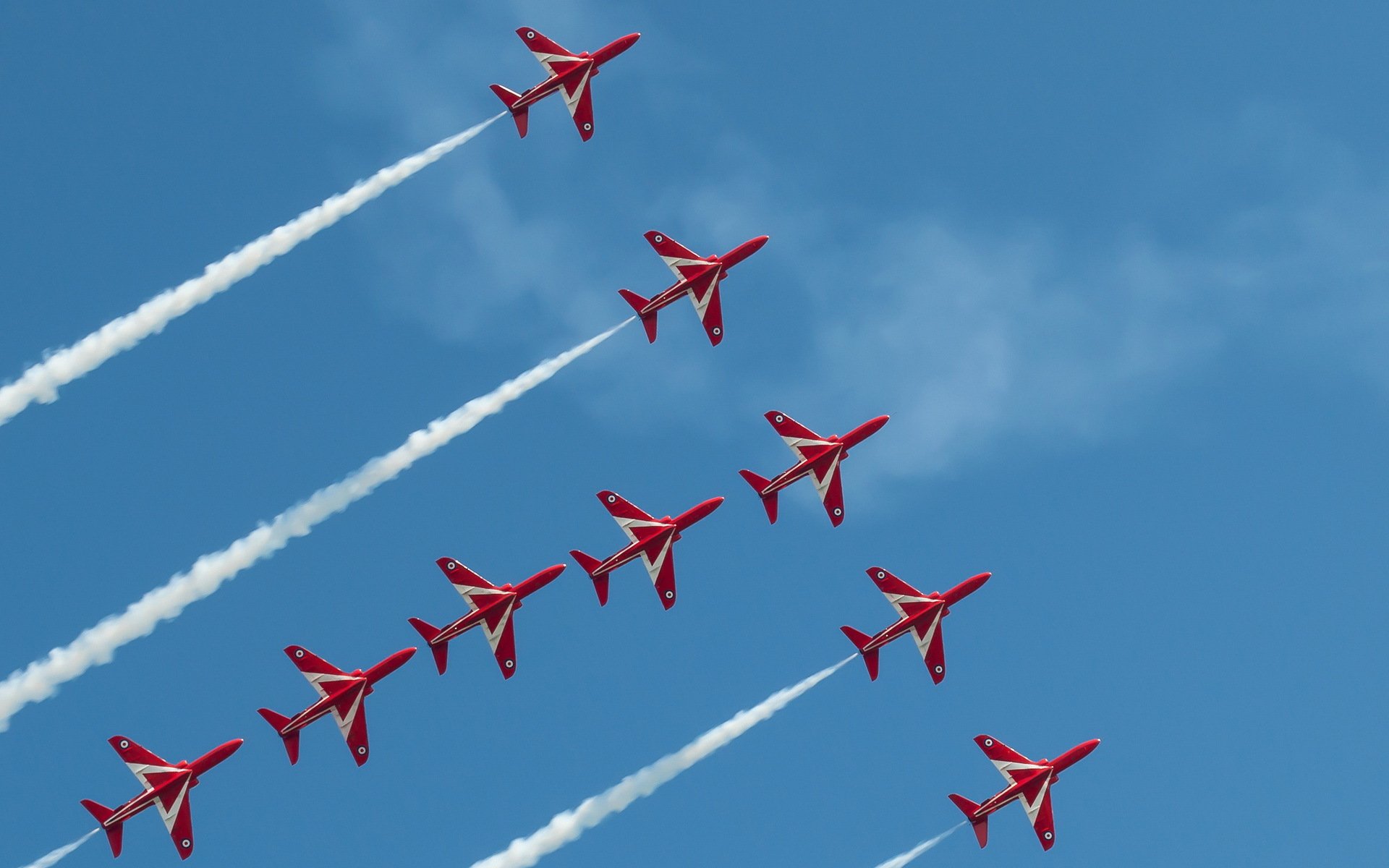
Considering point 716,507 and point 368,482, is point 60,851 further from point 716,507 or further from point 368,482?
point 716,507

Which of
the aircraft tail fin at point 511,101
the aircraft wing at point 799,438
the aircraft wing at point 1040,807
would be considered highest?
the aircraft tail fin at point 511,101

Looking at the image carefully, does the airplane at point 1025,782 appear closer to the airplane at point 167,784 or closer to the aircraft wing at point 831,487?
the aircraft wing at point 831,487

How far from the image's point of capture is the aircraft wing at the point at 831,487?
100 metres

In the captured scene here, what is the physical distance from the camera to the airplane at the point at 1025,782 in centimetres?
9619

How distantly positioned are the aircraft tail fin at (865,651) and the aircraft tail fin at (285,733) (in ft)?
85.9

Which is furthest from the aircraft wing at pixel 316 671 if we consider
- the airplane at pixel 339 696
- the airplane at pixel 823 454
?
the airplane at pixel 823 454

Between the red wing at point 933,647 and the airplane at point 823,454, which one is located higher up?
the airplane at point 823,454

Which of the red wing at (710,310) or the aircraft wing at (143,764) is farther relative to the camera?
the red wing at (710,310)

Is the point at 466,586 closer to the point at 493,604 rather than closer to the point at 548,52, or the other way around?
the point at 493,604

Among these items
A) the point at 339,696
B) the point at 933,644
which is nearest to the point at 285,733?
the point at 339,696

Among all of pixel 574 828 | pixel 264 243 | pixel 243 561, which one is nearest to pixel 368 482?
pixel 243 561

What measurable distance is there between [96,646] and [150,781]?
22.1 feet

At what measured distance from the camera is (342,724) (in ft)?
309

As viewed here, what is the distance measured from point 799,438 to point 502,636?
17849 mm
